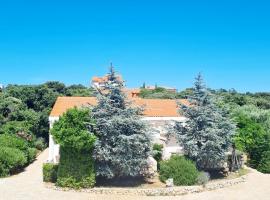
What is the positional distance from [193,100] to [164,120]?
7.30 metres

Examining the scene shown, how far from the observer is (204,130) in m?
32.4

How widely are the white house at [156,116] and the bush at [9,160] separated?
11.7 feet

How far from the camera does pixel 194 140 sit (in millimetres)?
32344

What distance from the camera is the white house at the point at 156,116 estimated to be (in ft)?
123

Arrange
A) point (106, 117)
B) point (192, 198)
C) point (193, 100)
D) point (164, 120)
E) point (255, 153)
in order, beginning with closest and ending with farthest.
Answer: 1. point (192, 198)
2. point (106, 117)
3. point (193, 100)
4. point (255, 153)
5. point (164, 120)

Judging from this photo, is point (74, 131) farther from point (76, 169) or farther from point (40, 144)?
point (40, 144)

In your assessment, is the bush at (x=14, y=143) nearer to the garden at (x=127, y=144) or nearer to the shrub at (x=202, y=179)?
the garden at (x=127, y=144)

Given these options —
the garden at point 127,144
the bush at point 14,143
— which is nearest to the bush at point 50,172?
the garden at point 127,144

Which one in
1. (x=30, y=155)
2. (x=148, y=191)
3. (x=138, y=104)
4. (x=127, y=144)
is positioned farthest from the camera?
(x=138, y=104)

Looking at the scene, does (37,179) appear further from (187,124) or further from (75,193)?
(187,124)

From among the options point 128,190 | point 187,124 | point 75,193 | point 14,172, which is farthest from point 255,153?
point 14,172

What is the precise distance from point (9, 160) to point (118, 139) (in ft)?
32.3

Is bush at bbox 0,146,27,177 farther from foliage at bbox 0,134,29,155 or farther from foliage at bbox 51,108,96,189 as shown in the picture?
foliage at bbox 51,108,96,189

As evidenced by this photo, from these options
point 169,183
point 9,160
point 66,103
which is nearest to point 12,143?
point 9,160
